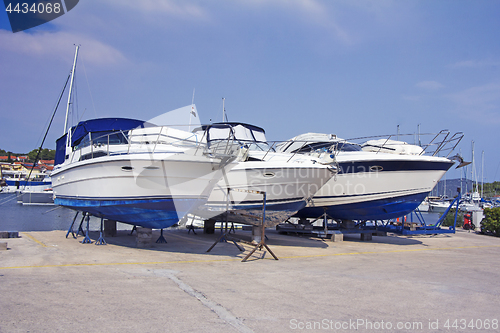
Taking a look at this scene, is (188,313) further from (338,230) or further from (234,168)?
(338,230)

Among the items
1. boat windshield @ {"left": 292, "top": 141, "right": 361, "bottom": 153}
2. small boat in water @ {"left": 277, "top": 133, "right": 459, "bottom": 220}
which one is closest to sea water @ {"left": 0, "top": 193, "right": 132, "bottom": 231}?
boat windshield @ {"left": 292, "top": 141, "right": 361, "bottom": 153}

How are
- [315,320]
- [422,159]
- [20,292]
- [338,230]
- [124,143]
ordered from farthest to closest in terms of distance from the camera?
[338,230] < [422,159] < [124,143] < [20,292] < [315,320]

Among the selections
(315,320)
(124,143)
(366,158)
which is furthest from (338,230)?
(315,320)

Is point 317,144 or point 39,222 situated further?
point 39,222

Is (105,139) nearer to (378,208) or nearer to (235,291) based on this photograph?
(235,291)

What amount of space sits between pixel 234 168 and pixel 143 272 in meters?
4.05

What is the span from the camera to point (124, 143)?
8.66 meters

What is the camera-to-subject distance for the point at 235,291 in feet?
15.2

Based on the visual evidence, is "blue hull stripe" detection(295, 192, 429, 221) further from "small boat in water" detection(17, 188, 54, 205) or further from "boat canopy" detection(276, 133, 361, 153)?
"small boat in water" detection(17, 188, 54, 205)

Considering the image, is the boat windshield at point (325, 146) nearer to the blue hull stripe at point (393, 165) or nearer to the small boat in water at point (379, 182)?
the small boat in water at point (379, 182)

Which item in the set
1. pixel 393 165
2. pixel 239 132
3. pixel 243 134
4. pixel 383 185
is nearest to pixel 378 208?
pixel 383 185

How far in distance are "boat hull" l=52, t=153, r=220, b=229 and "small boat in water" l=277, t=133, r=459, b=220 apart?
4489 millimetres

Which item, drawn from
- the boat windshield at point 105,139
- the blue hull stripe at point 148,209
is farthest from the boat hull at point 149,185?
the boat windshield at point 105,139

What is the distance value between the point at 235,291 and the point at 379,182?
7512mm
